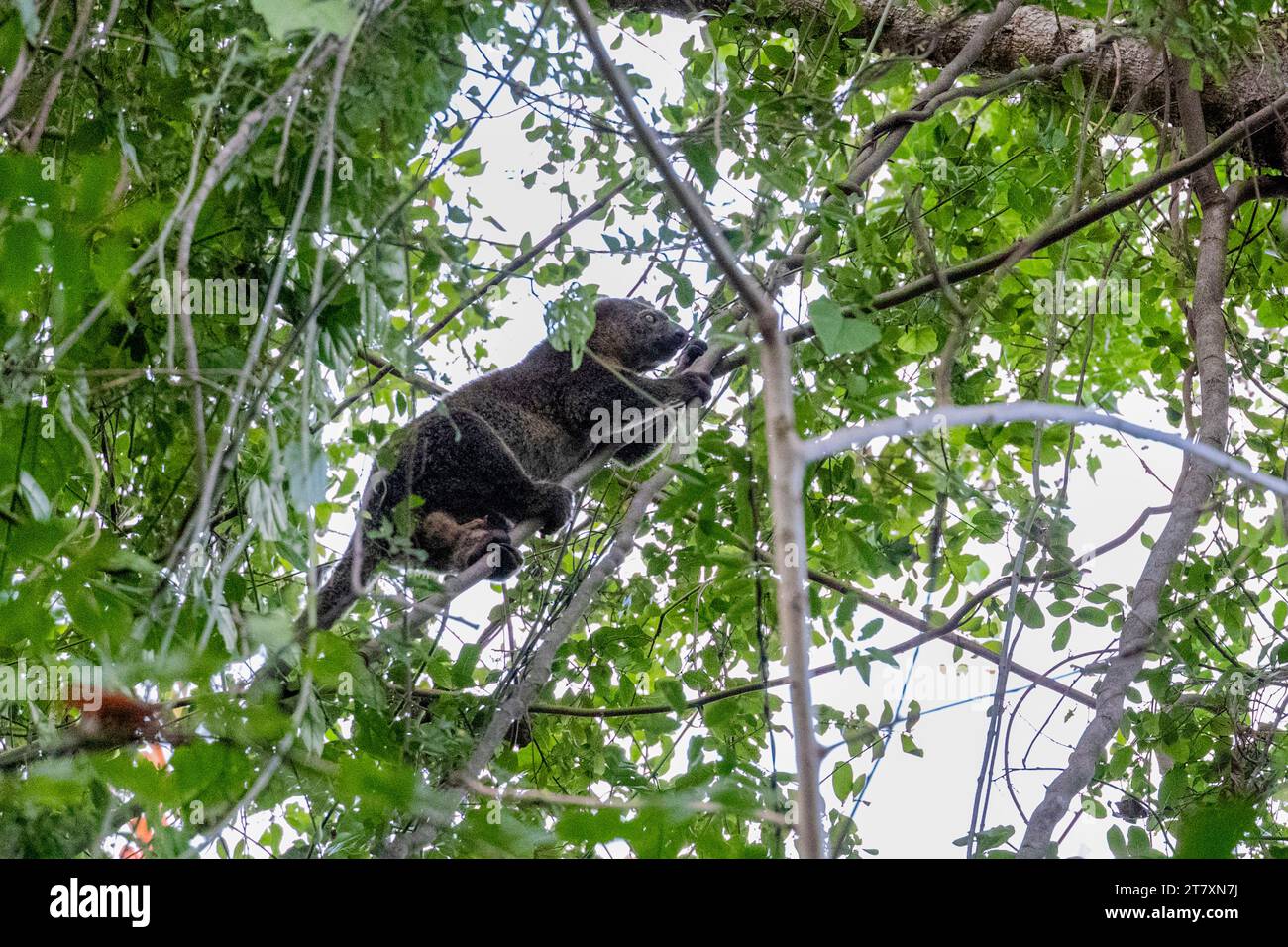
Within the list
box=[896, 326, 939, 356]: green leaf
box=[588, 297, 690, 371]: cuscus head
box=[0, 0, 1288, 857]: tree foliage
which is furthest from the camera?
box=[588, 297, 690, 371]: cuscus head

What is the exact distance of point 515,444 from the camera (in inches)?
217

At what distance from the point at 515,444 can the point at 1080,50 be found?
296 centimetres

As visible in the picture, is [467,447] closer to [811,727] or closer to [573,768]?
[573,768]

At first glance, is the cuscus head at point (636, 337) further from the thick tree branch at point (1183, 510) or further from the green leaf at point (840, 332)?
the green leaf at point (840, 332)

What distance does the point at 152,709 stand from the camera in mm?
1622

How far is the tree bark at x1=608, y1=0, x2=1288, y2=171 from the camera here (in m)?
4.20

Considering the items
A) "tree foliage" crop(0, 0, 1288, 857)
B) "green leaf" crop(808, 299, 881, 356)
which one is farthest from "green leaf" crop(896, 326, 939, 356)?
"green leaf" crop(808, 299, 881, 356)

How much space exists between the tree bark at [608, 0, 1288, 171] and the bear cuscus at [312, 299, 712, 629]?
1.47m

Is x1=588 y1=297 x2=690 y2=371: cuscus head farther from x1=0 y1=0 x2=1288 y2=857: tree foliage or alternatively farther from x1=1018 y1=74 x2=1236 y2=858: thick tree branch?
x1=1018 y1=74 x2=1236 y2=858: thick tree branch

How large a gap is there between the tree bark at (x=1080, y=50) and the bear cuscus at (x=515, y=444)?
1.47 meters

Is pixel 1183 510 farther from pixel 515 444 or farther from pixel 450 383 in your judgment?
pixel 515 444

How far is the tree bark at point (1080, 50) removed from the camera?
4.20 m

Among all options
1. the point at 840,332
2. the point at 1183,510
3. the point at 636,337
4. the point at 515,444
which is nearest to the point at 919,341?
the point at 1183,510
